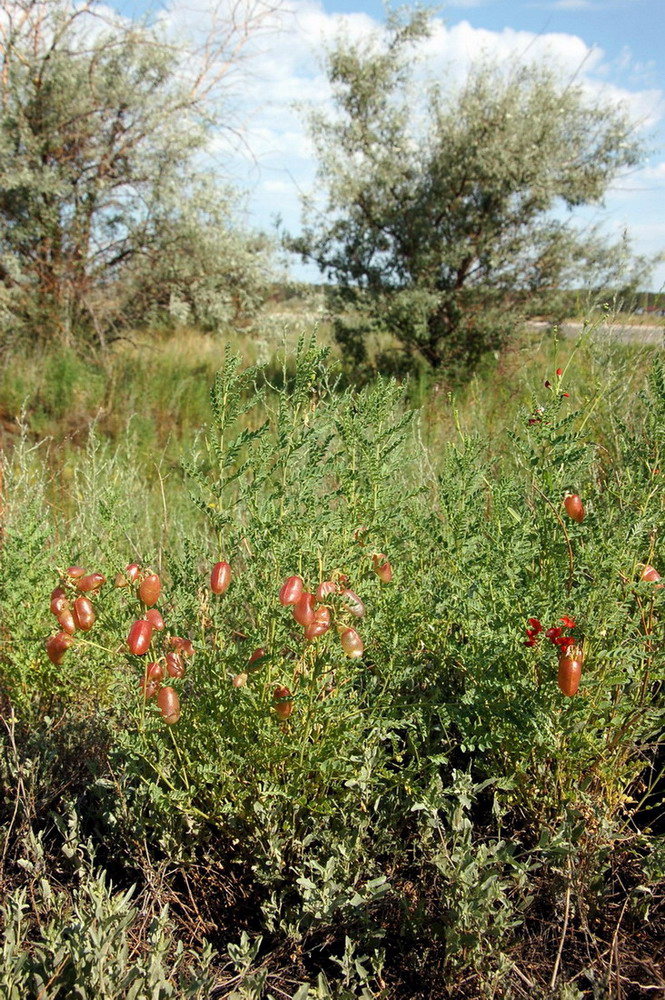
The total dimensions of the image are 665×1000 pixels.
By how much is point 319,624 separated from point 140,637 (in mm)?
342

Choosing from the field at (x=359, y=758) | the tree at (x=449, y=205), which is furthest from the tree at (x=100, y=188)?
the field at (x=359, y=758)

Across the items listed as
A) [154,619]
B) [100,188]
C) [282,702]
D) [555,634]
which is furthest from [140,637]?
[100,188]

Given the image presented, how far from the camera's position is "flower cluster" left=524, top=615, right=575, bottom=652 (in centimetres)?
140

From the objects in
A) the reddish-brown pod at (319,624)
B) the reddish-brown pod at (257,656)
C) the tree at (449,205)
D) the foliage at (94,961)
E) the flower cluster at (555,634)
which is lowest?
the foliage at (94,961)

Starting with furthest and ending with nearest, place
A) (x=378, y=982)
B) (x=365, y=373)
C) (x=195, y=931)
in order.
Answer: (x=365, y=373)
(x=195, y=931)
(x=378, y=982)

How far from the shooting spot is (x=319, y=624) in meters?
1.34

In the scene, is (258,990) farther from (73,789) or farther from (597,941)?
(73,789)

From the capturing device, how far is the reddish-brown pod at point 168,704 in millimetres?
1423

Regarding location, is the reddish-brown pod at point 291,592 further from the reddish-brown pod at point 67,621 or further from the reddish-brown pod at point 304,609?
the reddish-brown pod at point 67,621

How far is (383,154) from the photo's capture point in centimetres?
784

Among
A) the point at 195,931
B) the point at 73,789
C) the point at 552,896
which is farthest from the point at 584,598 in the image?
the point at 73,789

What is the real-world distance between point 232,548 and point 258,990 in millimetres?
859

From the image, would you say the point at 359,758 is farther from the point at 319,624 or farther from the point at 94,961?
the point at 94,961

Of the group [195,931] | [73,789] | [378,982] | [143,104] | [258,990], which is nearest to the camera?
[258,990]
